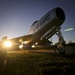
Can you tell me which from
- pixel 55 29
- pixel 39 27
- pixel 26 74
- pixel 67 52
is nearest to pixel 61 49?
pixel 67 52

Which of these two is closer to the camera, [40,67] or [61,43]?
Result: [40,67]

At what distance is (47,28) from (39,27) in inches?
88.7

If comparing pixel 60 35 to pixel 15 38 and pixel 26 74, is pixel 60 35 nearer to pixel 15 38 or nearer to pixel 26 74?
pixel 15 38

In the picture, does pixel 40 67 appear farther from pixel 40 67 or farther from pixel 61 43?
pixel 61 43

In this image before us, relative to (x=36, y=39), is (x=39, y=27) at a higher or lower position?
higher

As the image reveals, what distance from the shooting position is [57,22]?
2191cm

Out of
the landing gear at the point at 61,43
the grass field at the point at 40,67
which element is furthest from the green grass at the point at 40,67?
the landing gear at the point at 61,43

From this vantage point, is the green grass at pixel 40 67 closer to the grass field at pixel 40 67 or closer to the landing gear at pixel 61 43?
the grass field at pixel 40 67

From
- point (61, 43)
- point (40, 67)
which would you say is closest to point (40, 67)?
point (40, 67)

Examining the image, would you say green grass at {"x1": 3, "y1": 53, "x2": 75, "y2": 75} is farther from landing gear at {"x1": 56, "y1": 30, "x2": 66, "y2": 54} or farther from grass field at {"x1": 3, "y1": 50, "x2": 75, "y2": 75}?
landing gear at {"x1": 56, "y1": 30, "x2": 66, "y2": 54}

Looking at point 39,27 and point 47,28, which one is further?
point 39,27

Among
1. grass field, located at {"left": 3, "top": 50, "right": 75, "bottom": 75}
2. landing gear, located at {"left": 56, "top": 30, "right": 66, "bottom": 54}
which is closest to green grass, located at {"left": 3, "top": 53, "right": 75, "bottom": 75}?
grass field, located at {"left": 3, "top": 50, "right": 75, "bottom": 75}

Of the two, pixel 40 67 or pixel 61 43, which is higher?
pixel 61 43

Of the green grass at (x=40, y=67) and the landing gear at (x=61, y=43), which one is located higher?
the landing gear at (x=61, y=43)
